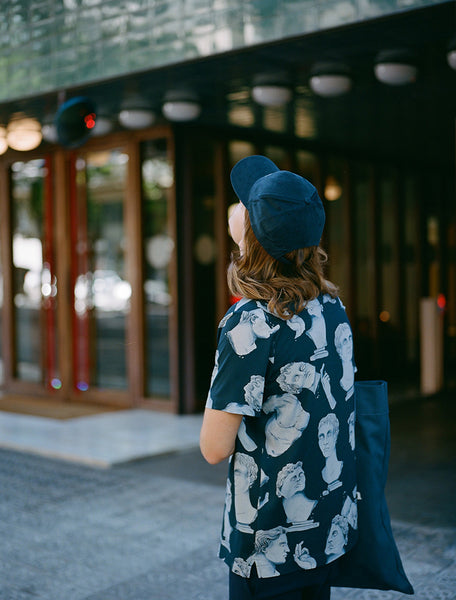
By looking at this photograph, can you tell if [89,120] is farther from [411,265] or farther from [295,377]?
[411,265]

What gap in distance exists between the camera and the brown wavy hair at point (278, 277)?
195 centimetres

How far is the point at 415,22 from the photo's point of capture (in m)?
4.86

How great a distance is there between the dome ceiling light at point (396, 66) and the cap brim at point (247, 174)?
3.80 metres

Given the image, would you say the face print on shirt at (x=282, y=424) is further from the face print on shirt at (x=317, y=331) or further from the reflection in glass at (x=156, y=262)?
the reflection in glass at (x=156, y=262)

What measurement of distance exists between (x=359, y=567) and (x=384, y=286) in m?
9.39

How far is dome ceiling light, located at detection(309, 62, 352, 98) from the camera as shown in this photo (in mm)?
6008

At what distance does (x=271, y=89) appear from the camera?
6551 mm

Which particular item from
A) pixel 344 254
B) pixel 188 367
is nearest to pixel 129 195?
pixel 188 367

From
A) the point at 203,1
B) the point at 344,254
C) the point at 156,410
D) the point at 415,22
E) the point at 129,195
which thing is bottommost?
the point at 156,410

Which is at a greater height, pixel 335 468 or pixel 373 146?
pixel 373 146

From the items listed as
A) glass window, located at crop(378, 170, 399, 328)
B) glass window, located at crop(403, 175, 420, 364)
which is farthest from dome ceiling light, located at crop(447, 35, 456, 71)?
glass window, located at crop(403, 175, 420, 364)

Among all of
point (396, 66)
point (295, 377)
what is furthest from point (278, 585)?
point (396, 66)

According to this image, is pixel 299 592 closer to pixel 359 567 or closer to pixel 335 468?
pixel 359 567

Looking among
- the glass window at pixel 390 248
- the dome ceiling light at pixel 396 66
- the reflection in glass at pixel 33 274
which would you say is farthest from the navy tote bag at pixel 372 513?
the glass window at pixel 390 248
